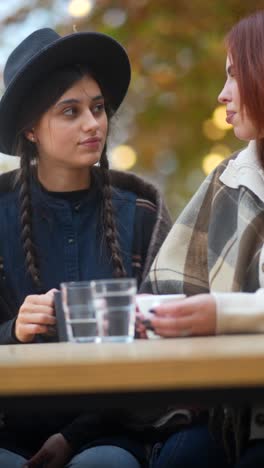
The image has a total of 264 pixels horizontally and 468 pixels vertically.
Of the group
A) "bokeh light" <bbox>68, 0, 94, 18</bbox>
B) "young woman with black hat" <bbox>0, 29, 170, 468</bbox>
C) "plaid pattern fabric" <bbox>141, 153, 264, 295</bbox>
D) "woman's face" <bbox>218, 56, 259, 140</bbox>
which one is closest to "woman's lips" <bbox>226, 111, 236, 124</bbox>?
"woman's face" <bbox>218, 56, 259, 140</bbox>

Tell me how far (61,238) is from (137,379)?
1698mm

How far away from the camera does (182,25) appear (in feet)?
24.2

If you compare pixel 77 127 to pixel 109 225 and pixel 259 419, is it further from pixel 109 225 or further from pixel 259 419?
pixel 259 419

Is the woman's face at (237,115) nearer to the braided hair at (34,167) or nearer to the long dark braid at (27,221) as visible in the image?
the braided hair at (34,167)

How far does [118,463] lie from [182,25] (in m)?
4.98

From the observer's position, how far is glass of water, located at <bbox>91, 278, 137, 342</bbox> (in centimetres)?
235

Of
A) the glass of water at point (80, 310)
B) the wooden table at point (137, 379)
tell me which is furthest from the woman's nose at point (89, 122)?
the wooden table at point (137, 379)

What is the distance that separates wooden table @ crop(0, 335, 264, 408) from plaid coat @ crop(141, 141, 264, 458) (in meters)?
1.07

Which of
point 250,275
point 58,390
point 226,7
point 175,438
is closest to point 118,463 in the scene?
point 175,438

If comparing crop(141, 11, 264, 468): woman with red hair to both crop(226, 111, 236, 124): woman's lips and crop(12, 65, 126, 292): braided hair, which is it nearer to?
crop(226, 111, 236, 124): woman's lips

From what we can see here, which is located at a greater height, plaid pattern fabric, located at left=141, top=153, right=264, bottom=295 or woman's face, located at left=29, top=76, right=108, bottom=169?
woman's face, located at left=29, top=76, right=108, bottom=169

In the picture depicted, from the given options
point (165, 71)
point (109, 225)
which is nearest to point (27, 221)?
point (109, 225)

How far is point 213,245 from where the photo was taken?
10.1 ft

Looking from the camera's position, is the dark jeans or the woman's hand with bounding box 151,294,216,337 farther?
the dark jeans
